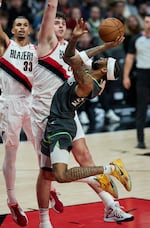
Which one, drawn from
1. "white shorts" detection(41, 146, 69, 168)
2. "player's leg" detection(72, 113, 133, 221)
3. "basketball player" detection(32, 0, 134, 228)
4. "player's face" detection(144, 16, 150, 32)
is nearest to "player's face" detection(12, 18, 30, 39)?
"basketball player" detection(32, 0, 134, 228)

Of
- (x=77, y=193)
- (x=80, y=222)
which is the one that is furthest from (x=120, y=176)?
(x=77, y=193)

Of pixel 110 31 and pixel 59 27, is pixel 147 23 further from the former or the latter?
pixel 110 31

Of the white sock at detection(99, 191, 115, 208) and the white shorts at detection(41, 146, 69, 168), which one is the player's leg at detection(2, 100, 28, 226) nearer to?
the white sock at detection(99, 191, 115, 208)

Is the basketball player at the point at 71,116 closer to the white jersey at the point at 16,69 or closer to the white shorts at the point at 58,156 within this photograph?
the white shorts at the point at 58,156

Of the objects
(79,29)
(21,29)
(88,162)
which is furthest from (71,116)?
(21,29)

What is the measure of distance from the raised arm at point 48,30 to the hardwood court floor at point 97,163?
185 centimetres

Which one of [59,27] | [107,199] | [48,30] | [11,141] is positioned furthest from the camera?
[59,27]

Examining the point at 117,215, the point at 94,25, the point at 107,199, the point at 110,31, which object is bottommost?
the point at 117,215

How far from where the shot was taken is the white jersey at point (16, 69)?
8.05 metres

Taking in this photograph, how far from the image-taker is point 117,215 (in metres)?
7.55

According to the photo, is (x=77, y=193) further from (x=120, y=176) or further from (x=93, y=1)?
(x=93, y=1)

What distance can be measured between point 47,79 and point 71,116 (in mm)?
603

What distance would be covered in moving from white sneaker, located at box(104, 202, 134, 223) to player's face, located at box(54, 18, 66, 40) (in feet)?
5.95

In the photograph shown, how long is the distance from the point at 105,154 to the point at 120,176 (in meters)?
4.63
